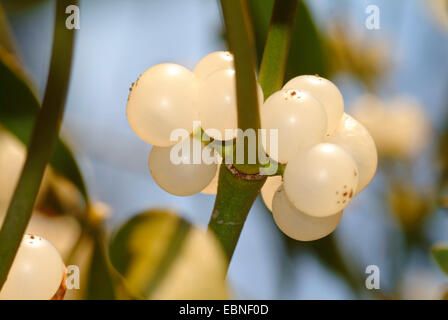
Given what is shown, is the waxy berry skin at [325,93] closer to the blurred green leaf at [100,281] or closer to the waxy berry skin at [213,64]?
the waxy berry skin at [213,64]

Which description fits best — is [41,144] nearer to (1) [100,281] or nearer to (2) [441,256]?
(1) [100,281]

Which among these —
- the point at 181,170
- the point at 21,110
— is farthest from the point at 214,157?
the point at 21,110

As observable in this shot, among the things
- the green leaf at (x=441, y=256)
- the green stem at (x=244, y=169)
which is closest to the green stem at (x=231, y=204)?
the green stem at (x=244, y=169)

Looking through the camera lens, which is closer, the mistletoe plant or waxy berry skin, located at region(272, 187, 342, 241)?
the mistletoe plant

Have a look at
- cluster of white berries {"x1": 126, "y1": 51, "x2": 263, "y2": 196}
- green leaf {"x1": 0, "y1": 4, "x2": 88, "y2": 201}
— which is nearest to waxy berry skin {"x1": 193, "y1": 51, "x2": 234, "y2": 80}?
cluster of white berries {"x1": 126, "y1": 51, "x2": 263, "y2": 196}

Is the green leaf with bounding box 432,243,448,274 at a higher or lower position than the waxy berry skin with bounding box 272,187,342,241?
lower

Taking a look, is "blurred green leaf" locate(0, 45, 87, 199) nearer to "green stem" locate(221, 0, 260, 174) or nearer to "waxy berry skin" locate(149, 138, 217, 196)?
"waxy berry skin" locate(149, 138, 217, 196)
